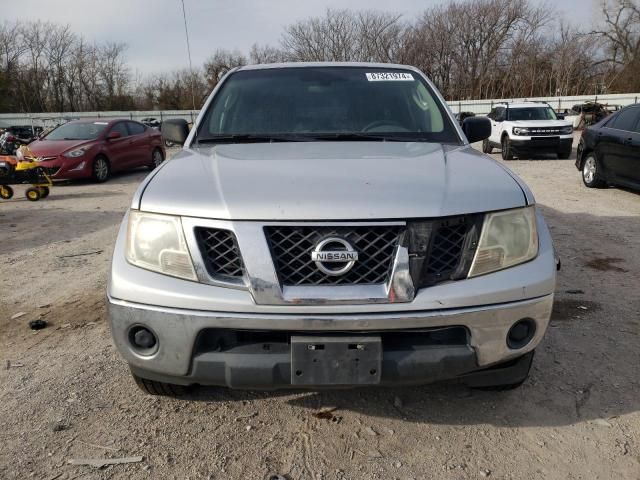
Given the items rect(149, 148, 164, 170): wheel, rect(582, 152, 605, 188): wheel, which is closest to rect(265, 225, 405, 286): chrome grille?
rect(582, 152, 605, 188): wheel

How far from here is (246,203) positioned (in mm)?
1929

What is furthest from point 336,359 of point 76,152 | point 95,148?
point 95,148

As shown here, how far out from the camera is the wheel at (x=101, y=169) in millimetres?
11537

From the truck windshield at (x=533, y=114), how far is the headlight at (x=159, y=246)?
14.7 meters

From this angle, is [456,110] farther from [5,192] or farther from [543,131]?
[5,192]

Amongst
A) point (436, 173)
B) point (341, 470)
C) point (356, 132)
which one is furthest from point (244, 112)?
Result: point (341, 470)

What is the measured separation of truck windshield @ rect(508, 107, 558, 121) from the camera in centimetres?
1481

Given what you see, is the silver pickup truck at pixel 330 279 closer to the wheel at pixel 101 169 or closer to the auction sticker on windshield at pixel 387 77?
the auction sticker on windshield at pixel 387 77

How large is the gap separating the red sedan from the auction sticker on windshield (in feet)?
30.9

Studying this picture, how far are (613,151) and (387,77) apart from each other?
6604 millimetres

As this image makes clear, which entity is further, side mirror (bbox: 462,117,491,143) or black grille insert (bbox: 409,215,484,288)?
side mirror (bbox: 462,117,491,143)

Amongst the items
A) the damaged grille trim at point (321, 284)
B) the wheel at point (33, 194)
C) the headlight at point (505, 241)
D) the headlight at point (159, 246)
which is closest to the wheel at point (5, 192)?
the wheel at point (33, 194)

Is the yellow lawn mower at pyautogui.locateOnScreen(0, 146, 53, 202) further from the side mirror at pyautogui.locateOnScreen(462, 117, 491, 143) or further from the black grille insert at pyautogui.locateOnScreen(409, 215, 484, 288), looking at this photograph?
the black grille insert at pyautogui.locateOnScreen(409, 215, 484, 288)

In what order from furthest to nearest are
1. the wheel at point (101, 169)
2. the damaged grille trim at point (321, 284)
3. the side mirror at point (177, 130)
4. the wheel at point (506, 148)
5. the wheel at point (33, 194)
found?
the wheel at point (506, 148), the wheel at point (101, 169), the wheel at point (33, 194), the side mirror at point (177, 130), the damaged grille trim at point (321, 284)
